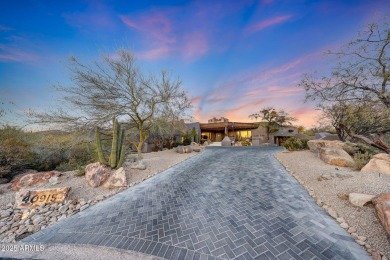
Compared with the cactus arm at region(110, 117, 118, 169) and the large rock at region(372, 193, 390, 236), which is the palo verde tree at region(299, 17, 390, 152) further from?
the cactus arm at region(110, 117, 118, 169)

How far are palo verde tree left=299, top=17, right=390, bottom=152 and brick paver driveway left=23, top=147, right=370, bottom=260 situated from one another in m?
5.05

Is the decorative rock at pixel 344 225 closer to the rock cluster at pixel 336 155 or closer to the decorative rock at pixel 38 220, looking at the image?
the rock cluster at pixel 336 155

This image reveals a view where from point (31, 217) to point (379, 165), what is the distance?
1048 centimetres

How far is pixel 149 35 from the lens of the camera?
25.4 ft

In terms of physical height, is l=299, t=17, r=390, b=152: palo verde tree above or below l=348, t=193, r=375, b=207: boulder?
above

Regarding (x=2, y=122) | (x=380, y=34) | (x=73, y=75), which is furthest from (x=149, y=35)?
(x=380, y=34)

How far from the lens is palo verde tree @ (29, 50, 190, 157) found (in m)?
6.77

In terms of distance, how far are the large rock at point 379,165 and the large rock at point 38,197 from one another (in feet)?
32.9

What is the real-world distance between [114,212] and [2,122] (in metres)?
8.24

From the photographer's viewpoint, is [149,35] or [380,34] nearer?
[380,34]

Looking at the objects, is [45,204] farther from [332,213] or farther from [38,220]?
[332,213]

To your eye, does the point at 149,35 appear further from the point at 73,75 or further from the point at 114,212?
the point at 114,212

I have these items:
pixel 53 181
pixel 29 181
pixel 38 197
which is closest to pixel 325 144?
pixel 38 197

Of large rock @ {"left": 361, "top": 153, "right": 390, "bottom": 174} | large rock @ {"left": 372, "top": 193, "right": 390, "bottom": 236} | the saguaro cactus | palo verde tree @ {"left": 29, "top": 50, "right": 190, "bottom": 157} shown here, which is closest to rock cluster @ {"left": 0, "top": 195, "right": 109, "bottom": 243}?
the saguaro cactus
